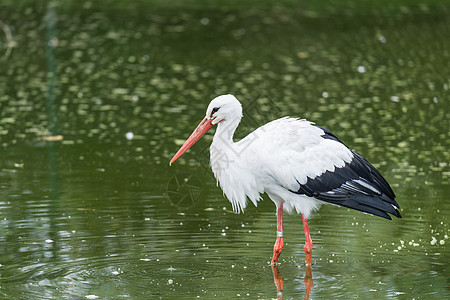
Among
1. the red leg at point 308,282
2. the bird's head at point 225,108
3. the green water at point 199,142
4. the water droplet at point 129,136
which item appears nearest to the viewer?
the red leg at point 308,282

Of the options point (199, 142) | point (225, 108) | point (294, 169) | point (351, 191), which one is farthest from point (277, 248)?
point (199, 142)

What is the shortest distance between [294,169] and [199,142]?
4.68 m

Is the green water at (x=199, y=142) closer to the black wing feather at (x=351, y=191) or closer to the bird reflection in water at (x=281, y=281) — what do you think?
the bird reflection in water at (x=281, y=281)

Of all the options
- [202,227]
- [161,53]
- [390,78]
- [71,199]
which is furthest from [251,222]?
[161,53]

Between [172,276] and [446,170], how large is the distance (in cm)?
481

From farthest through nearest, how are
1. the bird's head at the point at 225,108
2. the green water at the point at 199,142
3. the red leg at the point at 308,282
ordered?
1. the bird's head at the point at 225,108
2. the green water at the point at 199,142
3. the red leg at the point at 308,282

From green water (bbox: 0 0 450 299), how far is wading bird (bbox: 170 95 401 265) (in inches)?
18.9

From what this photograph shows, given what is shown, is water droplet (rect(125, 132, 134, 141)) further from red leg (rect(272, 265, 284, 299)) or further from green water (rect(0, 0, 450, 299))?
red leg (rect(272, 265, 284, 299))

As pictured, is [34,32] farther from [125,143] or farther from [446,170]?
[446,170]

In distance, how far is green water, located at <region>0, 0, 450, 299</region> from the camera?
7.59 meters

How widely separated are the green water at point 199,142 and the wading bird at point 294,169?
1.58ft

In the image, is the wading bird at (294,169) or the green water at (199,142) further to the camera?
the wading bird at (294,169)

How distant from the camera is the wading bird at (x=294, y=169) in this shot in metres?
7.91

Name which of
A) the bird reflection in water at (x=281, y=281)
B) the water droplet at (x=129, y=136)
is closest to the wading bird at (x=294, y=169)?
the bird reflection in water at (x=281, y=281)
